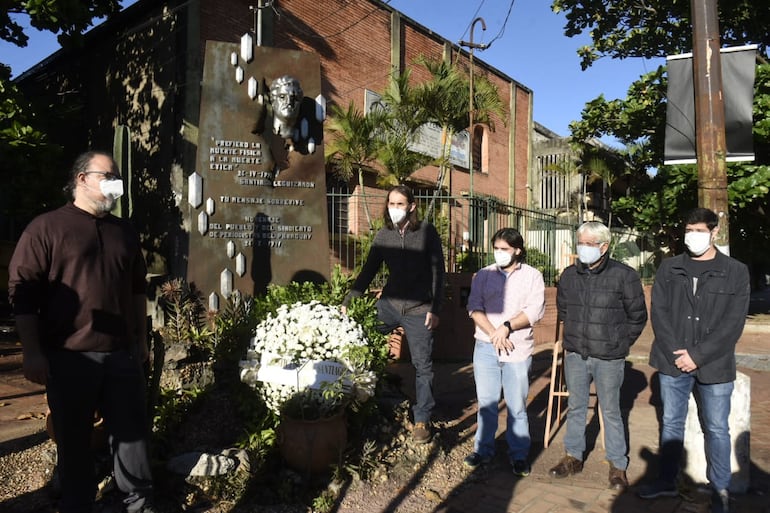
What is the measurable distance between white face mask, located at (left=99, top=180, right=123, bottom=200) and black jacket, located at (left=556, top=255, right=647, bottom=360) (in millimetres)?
3045

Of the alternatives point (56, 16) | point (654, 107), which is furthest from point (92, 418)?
point (654, 107)

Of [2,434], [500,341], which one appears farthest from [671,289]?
[2,434]

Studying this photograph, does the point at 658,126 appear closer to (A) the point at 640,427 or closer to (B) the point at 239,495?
(A) the point at 640,427

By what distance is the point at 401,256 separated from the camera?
15.3ft

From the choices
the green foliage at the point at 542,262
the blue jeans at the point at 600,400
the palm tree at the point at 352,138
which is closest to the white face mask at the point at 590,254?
the blue jeans at the point at 600,400

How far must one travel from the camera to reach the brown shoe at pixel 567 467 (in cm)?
421

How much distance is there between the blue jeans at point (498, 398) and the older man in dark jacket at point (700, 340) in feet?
2.79

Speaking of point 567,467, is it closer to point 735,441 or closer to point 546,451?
point 546,451

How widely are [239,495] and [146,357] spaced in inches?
39.4

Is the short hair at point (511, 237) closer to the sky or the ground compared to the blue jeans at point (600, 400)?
closer to the sky

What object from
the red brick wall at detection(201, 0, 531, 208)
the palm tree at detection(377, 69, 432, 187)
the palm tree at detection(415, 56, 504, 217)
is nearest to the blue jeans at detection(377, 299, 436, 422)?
the palm tree at detection(377, 69, 432, 187)

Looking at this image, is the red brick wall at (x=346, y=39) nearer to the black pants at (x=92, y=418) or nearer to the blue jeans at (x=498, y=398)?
the blue jeans at (x=498, y=398)

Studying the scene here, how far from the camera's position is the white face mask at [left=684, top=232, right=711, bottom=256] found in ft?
12.2

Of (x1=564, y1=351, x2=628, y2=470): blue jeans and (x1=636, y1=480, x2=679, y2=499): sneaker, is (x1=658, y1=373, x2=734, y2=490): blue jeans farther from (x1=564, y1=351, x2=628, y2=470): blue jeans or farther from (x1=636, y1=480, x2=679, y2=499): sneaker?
(x1=564, y1=351, x2=628, y2=470): blue jeans
